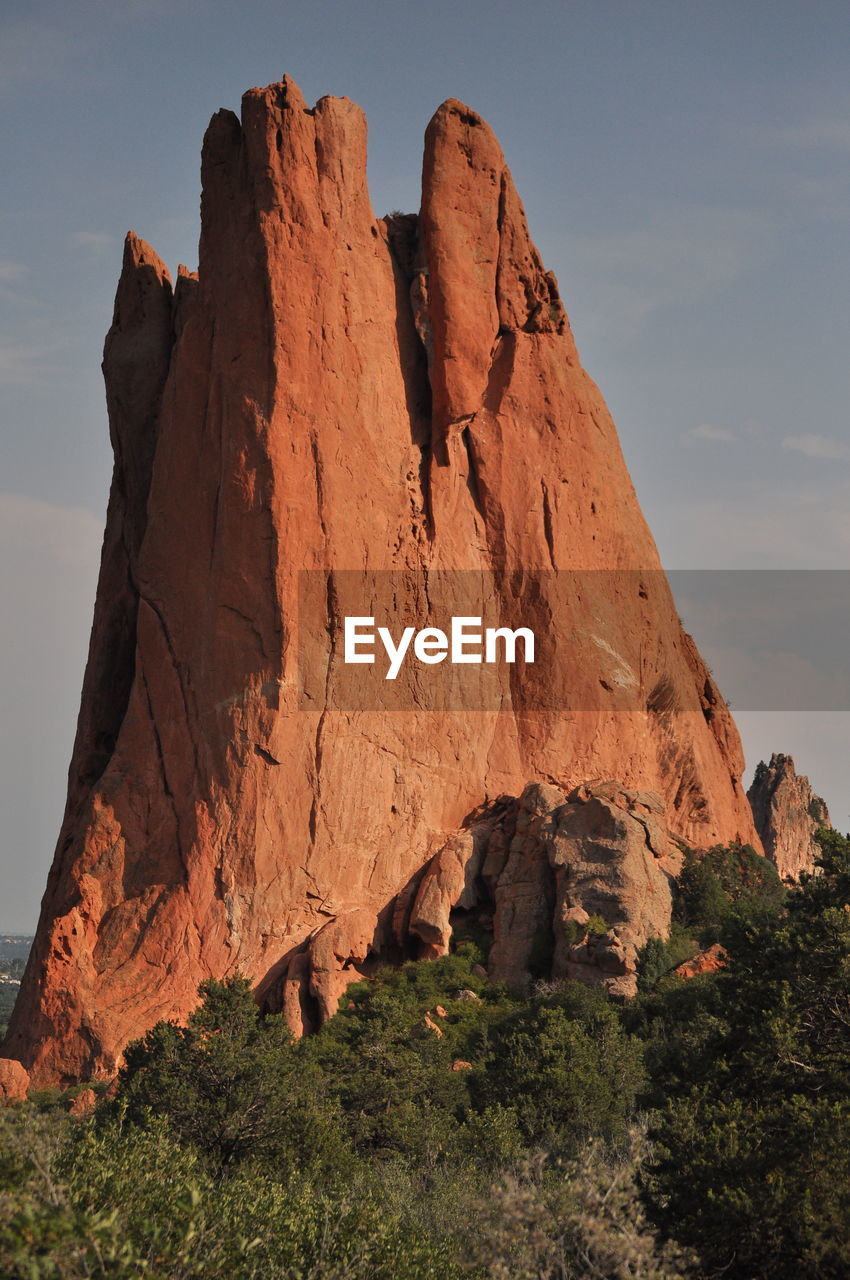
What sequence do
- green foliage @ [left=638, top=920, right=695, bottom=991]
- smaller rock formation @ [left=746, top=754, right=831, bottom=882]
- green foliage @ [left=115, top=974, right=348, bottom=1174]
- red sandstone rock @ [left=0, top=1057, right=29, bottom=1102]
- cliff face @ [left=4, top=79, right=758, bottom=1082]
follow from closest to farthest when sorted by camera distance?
green foliage @ [left=115, top=974, right=348, bottom=1174], red sandstone rock @ [left=0, top=1057, right=29, bottom=1102], green foliage @ [left=638, top=920, right=695, bottom=991], cliff face @ [left=4, top=79, right=758, bottom=1082], smaller rock formation @ [left=746, top=754, right=831, bottom=882]

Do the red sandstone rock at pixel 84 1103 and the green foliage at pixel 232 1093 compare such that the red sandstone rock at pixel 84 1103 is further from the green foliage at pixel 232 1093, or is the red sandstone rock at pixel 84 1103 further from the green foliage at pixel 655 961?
the green foliage at pixel 655 961

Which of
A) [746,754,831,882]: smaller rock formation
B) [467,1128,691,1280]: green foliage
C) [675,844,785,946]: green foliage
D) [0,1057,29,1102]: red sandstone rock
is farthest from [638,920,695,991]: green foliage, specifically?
[746,754,831,882]: smaller rock formation

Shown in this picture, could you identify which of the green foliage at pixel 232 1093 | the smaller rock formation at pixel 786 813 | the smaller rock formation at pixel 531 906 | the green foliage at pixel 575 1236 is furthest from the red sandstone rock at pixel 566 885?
the smaller rock formation at pixel 786 813

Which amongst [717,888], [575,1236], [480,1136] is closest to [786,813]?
[717,888]

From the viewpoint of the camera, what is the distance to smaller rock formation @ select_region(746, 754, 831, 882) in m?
79.4

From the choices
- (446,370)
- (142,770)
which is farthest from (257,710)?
(446,370)

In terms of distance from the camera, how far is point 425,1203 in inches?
987

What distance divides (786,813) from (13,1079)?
56226mm

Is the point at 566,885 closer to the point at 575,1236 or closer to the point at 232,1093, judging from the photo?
the point at 232,1093

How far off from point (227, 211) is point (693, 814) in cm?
2360

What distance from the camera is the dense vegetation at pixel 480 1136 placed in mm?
18359

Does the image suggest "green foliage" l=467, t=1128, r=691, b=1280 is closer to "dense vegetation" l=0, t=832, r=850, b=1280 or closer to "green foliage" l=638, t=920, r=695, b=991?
"dense vegetation" l=0, t=832, r=850, b=1280

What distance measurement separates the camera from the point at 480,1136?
29.0 metres

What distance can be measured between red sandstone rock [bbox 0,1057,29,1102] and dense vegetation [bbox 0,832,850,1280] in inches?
75.4
